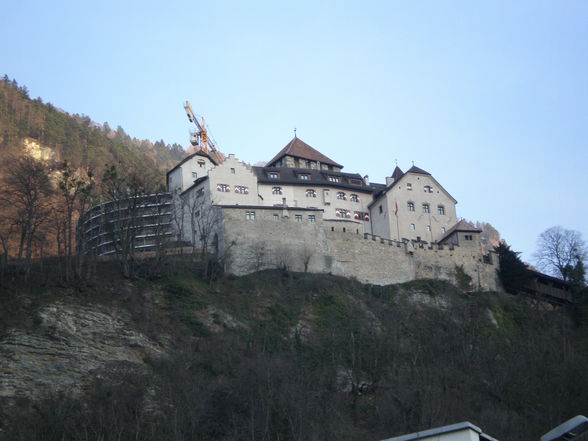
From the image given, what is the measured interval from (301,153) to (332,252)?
62.9 feet

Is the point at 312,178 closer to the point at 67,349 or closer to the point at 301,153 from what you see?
the point at 301,153

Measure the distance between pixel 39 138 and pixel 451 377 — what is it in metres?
70.9

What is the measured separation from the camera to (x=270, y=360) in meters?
43.8

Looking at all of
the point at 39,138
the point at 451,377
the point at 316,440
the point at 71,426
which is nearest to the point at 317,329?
the point at 451,377

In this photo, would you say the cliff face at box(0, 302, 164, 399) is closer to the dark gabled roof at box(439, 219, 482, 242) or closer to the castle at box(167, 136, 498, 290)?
the castle at box(167, 136, 498, 290)

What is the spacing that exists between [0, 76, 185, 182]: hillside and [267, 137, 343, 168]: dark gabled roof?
2129cm

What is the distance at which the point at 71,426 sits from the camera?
3362 cm

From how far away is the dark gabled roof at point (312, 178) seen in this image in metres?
68.6

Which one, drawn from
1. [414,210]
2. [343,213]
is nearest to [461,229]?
[414,210]

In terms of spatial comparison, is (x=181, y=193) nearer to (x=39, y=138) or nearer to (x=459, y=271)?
(x=459, y=271)

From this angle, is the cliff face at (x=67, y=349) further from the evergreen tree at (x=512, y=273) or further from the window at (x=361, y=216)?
the evergreen tree at (x=512, y=273)

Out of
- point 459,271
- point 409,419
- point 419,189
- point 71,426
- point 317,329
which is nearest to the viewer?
point 71,426

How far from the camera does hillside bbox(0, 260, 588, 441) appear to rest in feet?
119

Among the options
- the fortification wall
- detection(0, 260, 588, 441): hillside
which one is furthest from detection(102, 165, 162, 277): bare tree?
the fortification wall
